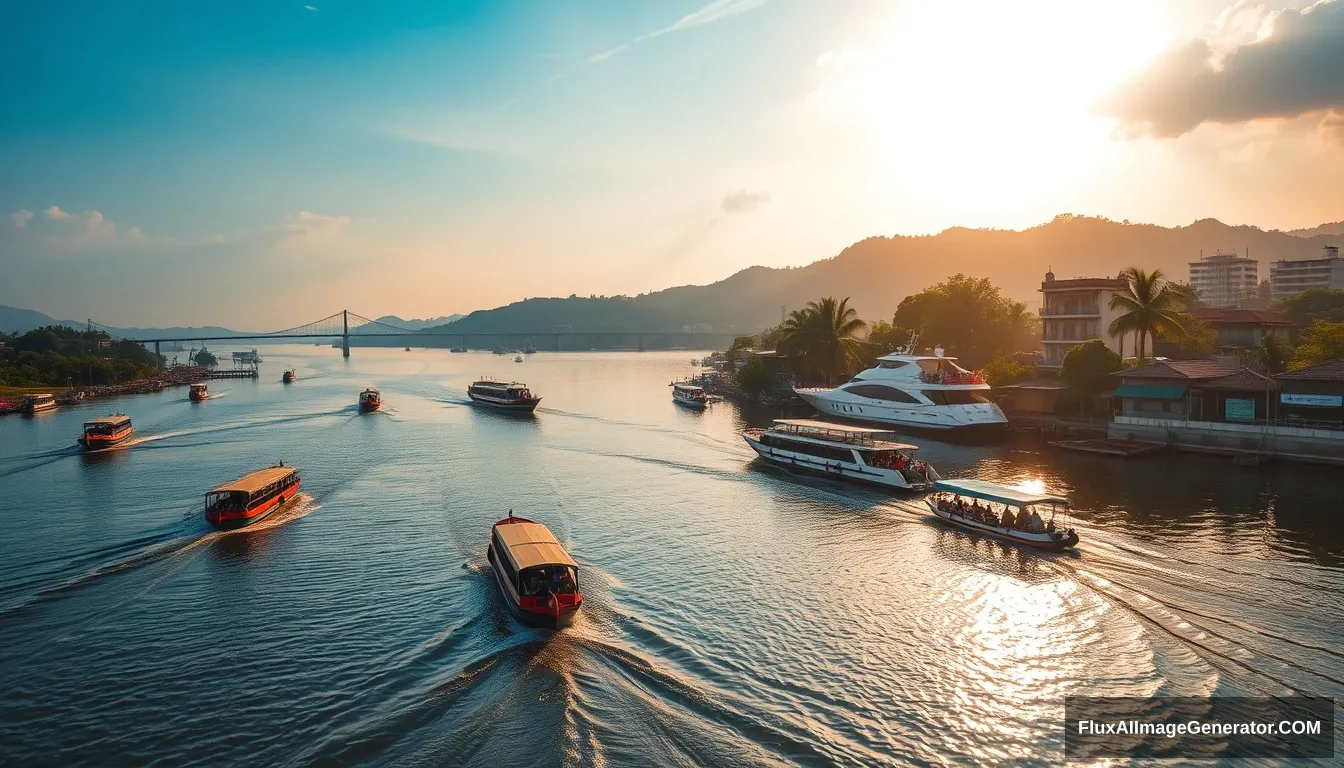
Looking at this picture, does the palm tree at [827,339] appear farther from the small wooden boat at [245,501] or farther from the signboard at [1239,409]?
the small wooden boat at [245,501]

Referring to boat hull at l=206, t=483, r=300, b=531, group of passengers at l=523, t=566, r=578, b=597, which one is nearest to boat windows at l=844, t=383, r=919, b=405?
group of passengers at l=523, t=566, r=578, b=597

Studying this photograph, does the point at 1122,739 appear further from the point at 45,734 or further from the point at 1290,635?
the point at 45,734

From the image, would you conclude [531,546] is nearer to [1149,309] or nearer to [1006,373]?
[1149,309]

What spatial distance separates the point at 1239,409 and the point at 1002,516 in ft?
98.6

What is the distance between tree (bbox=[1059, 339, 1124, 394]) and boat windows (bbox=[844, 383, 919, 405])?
12901 mm

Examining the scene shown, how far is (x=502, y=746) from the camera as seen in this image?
16.6 metres

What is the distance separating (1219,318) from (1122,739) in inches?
2820

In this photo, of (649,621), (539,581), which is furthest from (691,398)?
(539,581)

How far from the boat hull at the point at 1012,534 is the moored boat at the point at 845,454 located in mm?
6133

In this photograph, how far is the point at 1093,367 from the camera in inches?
2375

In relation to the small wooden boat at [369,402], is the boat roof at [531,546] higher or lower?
lower

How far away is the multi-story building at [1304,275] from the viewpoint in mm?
166750

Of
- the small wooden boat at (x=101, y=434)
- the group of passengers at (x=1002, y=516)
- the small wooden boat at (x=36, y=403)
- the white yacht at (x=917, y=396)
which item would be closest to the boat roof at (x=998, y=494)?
the group of passengers at (x=1002, y=516)

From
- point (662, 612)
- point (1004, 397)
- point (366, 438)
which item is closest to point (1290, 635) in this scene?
point (662, 612)
